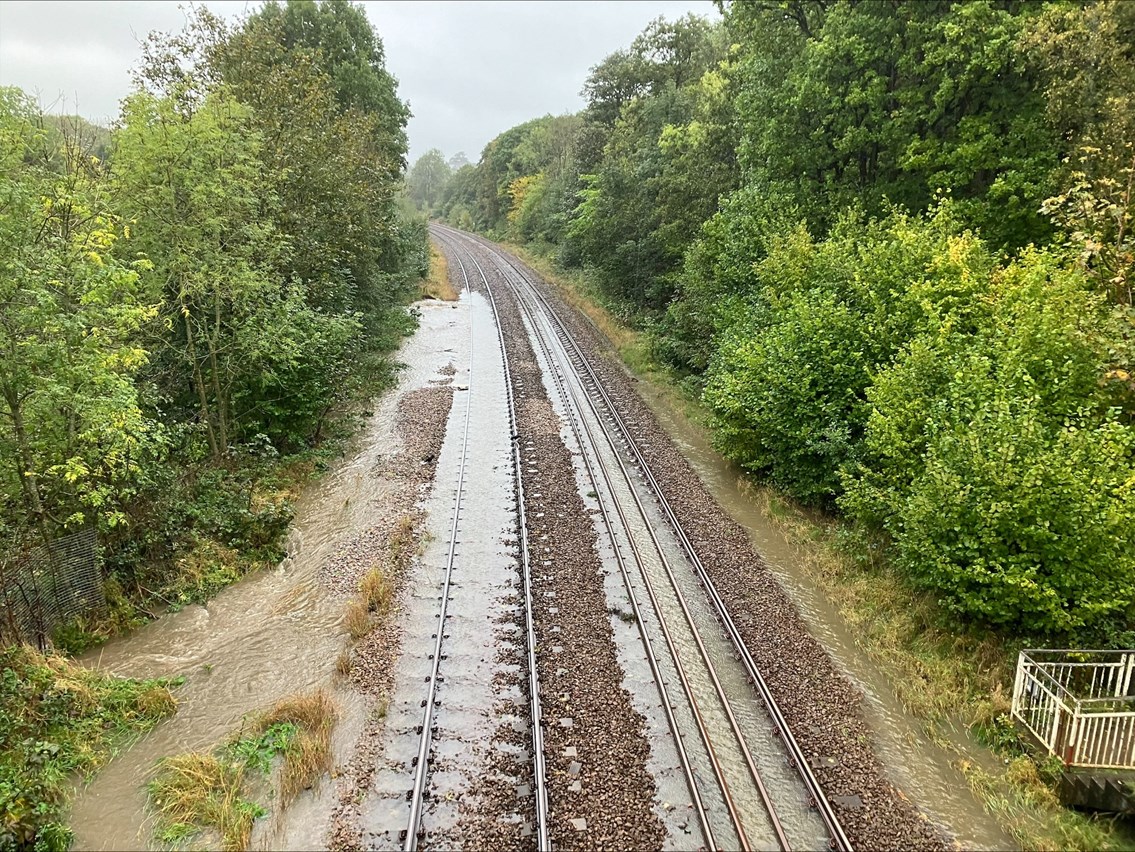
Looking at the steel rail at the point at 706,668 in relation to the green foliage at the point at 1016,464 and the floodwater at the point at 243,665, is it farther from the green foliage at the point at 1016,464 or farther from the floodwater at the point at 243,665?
the floodwater at the point at 243,665

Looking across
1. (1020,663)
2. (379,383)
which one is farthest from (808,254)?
(379,383)

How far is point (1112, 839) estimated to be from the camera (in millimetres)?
8336

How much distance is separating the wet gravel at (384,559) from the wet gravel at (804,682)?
3992 mm

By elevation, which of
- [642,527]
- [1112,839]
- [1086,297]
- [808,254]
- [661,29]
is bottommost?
[1112,839]

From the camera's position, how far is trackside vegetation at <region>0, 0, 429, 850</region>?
10047mm

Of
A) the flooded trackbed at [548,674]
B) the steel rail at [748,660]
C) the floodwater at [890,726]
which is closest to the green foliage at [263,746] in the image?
the flooded trackbed at [548,674]

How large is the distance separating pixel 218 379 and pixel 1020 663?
17934mm

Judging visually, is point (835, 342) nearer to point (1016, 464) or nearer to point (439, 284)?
point (1016, 464)

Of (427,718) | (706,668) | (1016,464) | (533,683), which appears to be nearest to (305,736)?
(427,718)

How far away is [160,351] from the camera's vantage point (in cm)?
1614

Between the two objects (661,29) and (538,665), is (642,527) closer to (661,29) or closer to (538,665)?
(538,665)

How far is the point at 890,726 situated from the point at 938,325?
7851 mm

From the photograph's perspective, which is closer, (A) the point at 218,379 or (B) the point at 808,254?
(A) the point at 218,379

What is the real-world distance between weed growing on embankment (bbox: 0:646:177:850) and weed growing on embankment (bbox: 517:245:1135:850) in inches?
455
